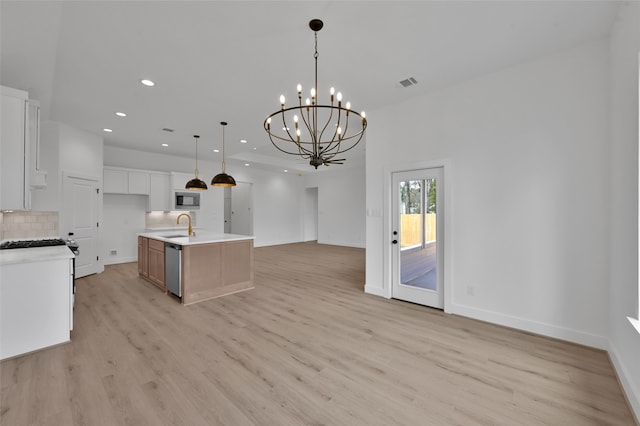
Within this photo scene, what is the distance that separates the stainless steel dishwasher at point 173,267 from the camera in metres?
4.05

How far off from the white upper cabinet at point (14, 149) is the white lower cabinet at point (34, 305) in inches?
28.3

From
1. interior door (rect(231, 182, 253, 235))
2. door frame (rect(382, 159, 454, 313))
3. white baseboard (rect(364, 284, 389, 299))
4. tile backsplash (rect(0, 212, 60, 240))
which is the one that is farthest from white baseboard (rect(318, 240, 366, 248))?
tile backsplash (rect(0, 212, 60, 240))

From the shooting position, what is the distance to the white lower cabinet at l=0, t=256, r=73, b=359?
256 centimetres

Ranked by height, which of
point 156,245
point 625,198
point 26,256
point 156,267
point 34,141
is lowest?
point 156,267

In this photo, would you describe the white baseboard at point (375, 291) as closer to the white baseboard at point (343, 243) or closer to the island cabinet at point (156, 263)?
the island cabinet at point (156, 263)

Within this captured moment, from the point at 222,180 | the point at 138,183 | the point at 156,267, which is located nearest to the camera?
the point at 222,180

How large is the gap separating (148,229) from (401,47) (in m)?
7.10

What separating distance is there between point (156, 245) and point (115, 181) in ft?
9.00

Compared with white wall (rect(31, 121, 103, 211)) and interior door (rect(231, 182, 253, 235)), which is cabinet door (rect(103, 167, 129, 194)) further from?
interior door (rect(231, 182, 253, 235))


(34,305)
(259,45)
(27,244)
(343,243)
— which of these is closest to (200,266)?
(34,305)

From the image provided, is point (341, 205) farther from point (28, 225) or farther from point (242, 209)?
point (28, 225)

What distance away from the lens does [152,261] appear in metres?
4.96

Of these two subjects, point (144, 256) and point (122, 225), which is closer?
point (144, 256)

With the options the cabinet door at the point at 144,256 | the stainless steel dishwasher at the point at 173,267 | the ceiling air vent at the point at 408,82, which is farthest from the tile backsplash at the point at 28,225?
the ceiling air vent at the point at 408,82
